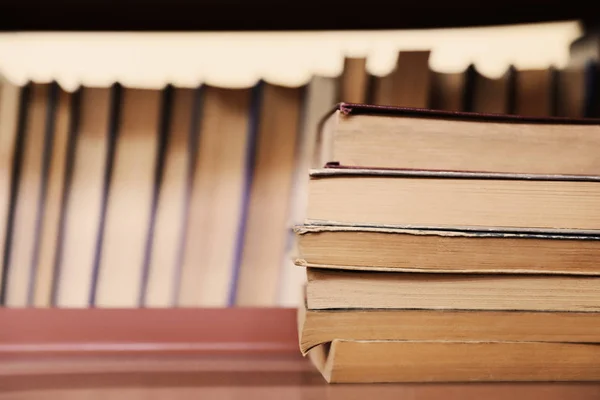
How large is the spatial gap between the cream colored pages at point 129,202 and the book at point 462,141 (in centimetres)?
23

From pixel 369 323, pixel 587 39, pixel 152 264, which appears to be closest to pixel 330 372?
pixel 369 323

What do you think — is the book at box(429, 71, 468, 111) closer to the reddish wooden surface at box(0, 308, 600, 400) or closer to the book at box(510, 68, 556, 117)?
the book at box(510, 68, 556, 117)

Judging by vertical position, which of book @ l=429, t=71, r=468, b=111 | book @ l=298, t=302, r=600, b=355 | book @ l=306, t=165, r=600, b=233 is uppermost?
book @ l=429, t=71, r=468, b=111

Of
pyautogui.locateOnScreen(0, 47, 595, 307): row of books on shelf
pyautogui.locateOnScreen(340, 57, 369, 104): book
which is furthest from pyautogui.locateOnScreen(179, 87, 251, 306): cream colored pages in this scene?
pyautogui.locateOnScreen(340, 57, 369, 104): book

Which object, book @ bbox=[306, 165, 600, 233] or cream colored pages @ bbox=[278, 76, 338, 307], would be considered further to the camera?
cream colored pages @ bbox=[278, 76, 338, 307]

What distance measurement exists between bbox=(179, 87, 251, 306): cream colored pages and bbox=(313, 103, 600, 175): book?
0.17 m

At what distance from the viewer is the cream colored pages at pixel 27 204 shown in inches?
20.2

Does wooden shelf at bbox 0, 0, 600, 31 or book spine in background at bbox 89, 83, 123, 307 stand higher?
wooden shelf at bbox 0, 0, 600, 31

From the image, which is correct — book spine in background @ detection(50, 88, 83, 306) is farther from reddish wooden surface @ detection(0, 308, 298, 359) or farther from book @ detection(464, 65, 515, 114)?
book @ detection(464, 65, 515, 114)

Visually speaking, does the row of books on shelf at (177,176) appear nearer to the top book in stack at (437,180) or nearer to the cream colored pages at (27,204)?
the cream colored pages at (27,204)

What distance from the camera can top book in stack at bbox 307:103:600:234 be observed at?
37cm

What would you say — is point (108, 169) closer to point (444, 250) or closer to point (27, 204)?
point (27, 204)

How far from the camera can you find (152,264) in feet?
1.71

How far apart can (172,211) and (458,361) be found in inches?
12.0
